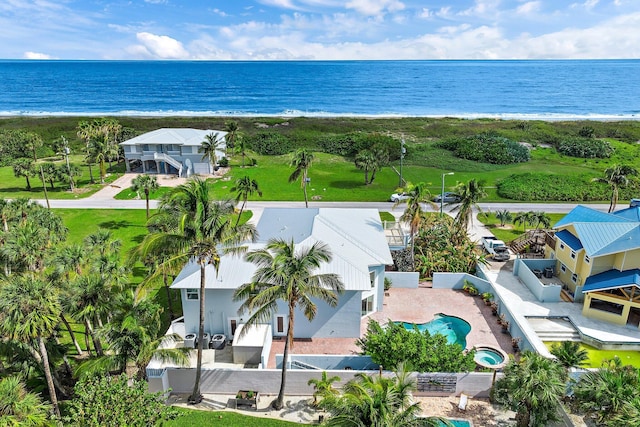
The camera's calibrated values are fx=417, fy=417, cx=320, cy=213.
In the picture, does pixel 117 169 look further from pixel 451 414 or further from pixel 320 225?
pixel 451 414

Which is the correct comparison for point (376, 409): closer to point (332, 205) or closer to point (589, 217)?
point (589, 217)

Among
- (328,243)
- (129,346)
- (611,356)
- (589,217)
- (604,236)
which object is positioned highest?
(589,217)

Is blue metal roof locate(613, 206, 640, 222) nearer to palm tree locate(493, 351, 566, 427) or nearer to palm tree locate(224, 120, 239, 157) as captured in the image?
palm tree locate(493, 351, 566, 427)

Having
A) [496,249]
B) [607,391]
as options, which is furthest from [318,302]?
[496,249]

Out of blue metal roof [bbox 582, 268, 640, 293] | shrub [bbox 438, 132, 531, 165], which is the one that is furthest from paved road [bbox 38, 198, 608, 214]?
blue metal roof [bbox 582, 268, 640, 293]

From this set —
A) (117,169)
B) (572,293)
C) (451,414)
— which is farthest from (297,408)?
(117,169)
